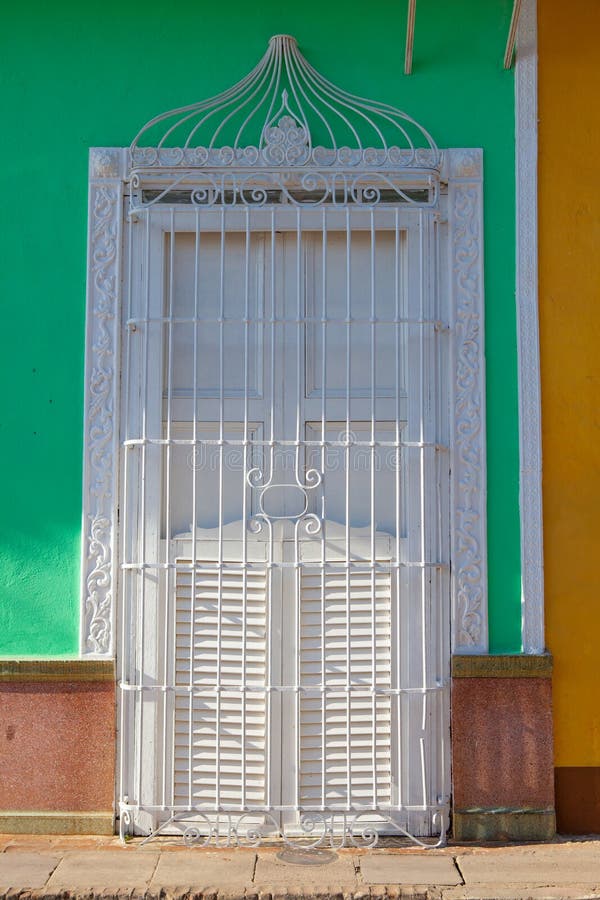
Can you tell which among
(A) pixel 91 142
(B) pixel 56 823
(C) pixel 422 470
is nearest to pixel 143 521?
(C) pixel 422 470

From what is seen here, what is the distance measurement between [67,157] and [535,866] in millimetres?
3423

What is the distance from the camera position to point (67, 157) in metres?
4.67

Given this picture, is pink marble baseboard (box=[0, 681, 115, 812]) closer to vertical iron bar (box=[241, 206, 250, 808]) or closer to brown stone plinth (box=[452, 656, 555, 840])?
vertical iron bar (box=[241, 206, 250, 808])

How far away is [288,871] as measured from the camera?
4.04 meters

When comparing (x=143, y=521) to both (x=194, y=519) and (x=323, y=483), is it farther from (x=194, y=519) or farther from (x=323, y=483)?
(x=323, y=483)

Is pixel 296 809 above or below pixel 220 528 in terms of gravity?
below

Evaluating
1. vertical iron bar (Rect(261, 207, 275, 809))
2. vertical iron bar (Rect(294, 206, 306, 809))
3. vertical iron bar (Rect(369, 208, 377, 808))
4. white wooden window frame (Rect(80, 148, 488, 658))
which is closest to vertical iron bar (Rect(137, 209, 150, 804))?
white wooden window frame (Rect(80, 148, 488, 658))

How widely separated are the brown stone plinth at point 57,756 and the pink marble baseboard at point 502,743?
56.0 inches

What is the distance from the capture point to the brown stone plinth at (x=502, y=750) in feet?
14.4

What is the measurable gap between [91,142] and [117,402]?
44.4 inches

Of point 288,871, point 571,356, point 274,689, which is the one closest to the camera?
point 288,871

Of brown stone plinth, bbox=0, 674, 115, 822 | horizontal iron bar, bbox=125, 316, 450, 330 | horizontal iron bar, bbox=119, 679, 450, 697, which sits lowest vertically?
brown stone plinth, bbox=0, 674, 115, 822

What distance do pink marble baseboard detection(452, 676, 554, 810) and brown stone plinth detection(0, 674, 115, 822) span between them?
4.66 feet

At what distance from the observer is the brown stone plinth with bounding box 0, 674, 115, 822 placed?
14.5 ft
